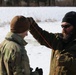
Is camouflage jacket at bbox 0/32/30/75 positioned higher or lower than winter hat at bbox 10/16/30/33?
lower

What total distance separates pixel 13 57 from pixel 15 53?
0.04 metres

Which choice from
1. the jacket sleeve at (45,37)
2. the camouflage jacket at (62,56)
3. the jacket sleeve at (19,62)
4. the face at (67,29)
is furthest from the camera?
the jacket sleeve at (45,37)

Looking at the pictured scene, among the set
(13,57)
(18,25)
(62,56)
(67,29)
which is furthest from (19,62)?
(67,29)

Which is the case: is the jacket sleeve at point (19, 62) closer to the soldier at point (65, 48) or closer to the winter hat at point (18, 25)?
the winter hat at point (18, 25)

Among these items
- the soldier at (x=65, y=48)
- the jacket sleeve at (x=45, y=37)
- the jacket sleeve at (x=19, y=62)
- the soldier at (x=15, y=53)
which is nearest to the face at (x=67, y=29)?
the soldier at (x=65, y=48)

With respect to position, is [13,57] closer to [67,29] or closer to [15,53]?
[15,53]

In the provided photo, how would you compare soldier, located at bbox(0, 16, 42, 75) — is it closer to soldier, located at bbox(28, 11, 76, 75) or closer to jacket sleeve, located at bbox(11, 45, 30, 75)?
jacket sleeve, located at bbox(11, 45, 30, 75)

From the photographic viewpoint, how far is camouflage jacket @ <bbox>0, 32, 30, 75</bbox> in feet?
10.1

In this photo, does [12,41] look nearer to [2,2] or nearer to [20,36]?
[20,36]

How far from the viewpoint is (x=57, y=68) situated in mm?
3580

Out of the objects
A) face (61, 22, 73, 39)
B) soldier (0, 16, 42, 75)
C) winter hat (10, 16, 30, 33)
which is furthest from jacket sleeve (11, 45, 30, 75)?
face (61, 22, 73, 39)

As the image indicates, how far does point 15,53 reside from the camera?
3.06 m

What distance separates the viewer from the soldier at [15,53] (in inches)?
121

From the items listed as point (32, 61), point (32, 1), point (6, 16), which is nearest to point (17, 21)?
point (32, 61)
